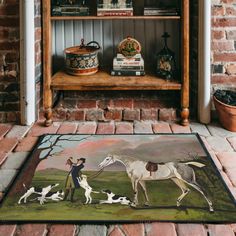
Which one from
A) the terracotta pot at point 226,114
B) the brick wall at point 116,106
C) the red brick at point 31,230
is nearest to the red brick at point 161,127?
the brick wall at point 116,106

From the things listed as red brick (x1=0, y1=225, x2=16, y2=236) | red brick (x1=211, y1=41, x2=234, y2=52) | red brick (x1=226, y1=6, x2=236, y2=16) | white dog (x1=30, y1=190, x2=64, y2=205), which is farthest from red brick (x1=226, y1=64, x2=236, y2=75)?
red brick (x1=0, y1=225, x2=16, y2=236)

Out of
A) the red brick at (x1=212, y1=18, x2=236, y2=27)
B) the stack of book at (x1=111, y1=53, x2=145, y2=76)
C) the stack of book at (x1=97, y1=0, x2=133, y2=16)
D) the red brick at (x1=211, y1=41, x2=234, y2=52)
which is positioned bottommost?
the stack of book at (x1=111, y1=53, x2=145, y2=76)

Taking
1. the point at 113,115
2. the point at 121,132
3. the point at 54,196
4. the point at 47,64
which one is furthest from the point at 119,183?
the point at 47,64

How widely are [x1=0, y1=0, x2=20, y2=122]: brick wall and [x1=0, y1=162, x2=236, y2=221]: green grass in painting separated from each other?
103 centimetres

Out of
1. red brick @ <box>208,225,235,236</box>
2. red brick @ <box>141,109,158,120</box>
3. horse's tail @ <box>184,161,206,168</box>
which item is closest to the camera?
red brick @ <box>208,225,235,236</box>

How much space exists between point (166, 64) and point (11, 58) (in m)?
1.05

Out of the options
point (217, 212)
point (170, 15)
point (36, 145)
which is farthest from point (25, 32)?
point (217, 212)

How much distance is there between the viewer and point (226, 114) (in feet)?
8.74

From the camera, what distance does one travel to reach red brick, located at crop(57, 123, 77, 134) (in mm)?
2682

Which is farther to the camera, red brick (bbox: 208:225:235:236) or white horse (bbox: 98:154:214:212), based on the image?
white horse (bbox: 98:154:214:212)

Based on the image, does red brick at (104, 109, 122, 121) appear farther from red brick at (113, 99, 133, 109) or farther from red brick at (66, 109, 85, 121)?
red brick at (66, 109, 85, 121)

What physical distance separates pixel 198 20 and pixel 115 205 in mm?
1536

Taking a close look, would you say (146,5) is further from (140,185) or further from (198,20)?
(140,185)

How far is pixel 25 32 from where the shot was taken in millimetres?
2686
